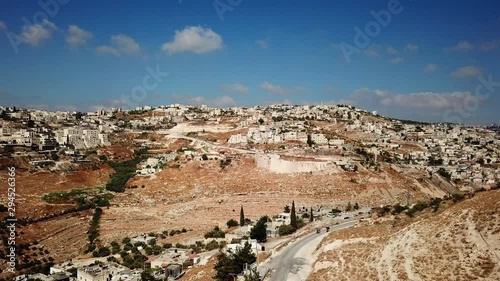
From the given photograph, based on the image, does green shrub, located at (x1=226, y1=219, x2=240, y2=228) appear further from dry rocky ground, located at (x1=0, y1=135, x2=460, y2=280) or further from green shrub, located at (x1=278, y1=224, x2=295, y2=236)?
green shrub, located at (x1=278, y1=224, x2=295, y2=236)

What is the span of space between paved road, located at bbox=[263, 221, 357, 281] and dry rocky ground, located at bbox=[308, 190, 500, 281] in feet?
4.75

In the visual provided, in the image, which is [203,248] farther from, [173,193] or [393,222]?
[173,193]

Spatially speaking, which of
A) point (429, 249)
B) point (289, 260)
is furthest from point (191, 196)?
point (429, 249)

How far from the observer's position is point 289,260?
80.4 feet

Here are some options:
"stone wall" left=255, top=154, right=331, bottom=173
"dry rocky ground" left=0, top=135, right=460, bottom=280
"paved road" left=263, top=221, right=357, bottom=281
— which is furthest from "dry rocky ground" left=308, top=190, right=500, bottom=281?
"stone wall" left=255, top=154, right=331, bottom=173

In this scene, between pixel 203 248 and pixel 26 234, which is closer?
pixel 203 248

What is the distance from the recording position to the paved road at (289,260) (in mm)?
22297

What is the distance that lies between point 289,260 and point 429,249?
8.15 meters

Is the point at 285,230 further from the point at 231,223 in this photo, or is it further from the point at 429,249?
the point at 429,249

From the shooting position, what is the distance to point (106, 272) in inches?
1125

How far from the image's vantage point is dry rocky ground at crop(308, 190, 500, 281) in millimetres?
17422

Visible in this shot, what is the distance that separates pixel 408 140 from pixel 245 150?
57834 millimetres

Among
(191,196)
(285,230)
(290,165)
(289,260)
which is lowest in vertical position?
(289,260)

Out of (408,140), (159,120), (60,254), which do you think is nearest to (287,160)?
(60,254)
